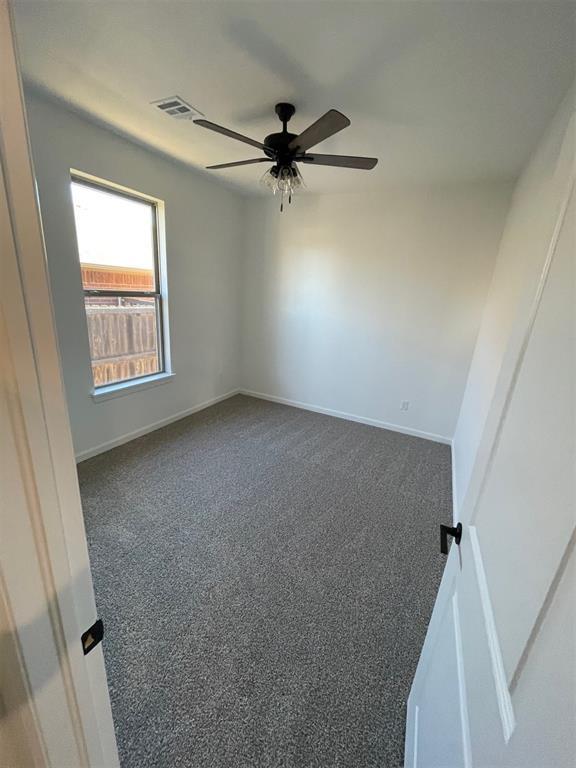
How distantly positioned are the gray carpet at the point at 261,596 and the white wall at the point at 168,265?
1.64 feet

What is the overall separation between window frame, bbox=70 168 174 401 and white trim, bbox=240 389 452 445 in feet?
4.81

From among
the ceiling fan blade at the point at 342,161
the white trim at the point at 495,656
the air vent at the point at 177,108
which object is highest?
the air vent at the point at 177,108

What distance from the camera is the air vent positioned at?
77.6 inches

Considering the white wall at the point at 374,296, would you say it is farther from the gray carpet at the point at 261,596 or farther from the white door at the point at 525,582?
the white door at the point at 525,582

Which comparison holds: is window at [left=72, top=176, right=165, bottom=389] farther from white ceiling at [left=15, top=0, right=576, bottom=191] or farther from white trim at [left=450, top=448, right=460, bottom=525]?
white trim at [left=450, top=448, right=460, bottom=525]

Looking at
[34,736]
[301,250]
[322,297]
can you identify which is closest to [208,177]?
[301,250]

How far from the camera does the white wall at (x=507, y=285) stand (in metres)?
1.68

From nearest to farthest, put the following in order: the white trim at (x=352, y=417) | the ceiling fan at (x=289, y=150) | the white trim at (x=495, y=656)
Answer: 1. the white trim at (x=495, y=656)
2. the ceiling fan at (x=289, y=150)
3. the white trim at (x=352, y=417)

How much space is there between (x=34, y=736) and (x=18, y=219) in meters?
0.85

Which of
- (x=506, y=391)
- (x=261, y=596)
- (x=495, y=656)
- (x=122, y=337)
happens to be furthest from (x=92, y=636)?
(x=122, y=337)

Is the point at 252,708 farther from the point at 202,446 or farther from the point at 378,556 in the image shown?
the point at 202,446

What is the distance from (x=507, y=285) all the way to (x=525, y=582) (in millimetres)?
2362

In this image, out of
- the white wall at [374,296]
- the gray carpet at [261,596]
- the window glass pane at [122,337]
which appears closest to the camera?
the gray carpet at [261,596]

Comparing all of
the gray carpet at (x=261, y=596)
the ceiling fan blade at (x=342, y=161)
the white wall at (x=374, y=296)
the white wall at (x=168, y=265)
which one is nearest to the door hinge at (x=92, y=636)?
the gray carpet at (x=261, y=596)
